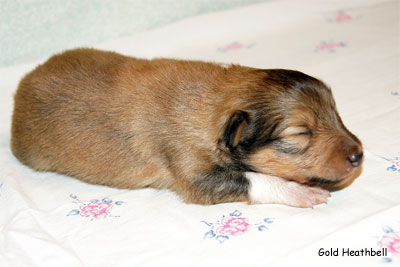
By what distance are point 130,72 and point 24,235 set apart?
1.63 meters

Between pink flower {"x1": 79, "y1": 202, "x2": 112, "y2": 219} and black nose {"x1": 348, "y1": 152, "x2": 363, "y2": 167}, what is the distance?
6.46 ft

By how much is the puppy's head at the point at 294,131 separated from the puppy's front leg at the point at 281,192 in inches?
5.2

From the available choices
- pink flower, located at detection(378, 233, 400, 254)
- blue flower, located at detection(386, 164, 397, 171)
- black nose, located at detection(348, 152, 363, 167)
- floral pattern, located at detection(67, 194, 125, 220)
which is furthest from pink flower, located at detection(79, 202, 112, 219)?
blue flower, located at detection(386, 164, 397, 171)

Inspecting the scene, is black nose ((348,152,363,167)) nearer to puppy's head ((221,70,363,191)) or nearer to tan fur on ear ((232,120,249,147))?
puppy's head ((221,70,363,191))

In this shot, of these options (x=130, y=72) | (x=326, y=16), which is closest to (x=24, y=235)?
(x=130, y=72)

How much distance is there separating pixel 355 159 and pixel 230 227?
3.45 feet

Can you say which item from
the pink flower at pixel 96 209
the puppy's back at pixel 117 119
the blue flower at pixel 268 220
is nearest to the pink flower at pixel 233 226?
the blue flower at pixel 268 220

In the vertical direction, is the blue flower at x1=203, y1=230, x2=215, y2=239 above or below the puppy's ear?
below

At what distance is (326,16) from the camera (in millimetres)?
7992

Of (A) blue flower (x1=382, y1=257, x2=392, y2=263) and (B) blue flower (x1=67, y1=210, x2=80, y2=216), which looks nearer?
(A) blue flower (x1=382, y1=257, x2=392, y2=263)

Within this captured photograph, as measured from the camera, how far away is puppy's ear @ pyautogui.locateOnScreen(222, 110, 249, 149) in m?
3.73

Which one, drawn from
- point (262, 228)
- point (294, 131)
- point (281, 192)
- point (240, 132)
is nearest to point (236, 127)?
point (240, 132)

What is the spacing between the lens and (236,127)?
→ 373 centimetres

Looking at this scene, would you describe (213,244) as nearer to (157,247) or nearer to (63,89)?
(157,247)
